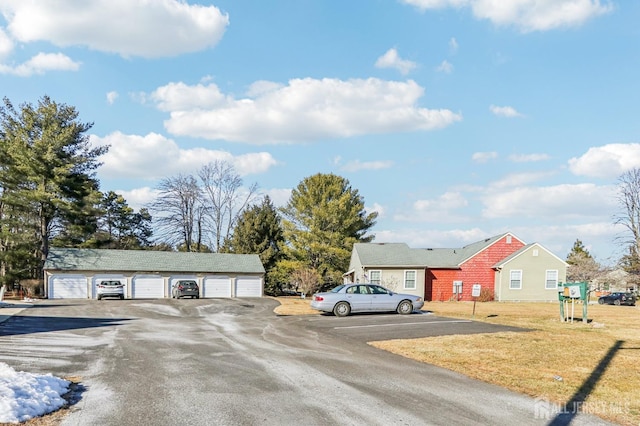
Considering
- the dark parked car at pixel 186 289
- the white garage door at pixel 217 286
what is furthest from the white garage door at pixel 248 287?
the dark parked car at pixel 186 289

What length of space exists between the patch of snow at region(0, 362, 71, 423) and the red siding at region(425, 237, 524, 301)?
33.1 metres

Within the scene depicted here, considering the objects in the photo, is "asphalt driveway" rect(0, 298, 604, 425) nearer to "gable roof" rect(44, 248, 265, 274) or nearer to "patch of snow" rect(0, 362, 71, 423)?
"patch of snow" rect(0, 362, 71, 423)

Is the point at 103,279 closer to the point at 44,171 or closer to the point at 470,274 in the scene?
the point at 44,171

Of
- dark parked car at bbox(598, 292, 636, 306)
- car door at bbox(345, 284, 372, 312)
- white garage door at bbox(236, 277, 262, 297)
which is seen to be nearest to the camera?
car door at bbox(345, 284, 372, 312)

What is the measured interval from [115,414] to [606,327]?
Result: 16441 millimetres

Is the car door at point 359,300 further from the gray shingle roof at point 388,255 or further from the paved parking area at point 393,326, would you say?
the gray shingle roof at point 388,255

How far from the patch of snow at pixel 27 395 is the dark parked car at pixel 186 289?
30.3m

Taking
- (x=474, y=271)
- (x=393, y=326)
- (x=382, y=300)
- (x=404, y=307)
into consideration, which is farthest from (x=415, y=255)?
(x=393, y=326)

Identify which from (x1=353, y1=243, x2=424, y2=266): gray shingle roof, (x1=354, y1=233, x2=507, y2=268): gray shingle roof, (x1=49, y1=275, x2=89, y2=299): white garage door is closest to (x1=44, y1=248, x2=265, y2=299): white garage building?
(x1=49, y1=275, x2=89, y2=299): white garage door

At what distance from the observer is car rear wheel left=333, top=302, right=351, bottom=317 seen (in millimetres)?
20344

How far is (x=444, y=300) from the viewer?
37469 mm

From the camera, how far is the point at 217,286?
41.8 meters

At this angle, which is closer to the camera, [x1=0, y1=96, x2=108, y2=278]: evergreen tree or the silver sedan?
the silver sedan

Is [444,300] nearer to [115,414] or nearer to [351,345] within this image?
[351,345]
